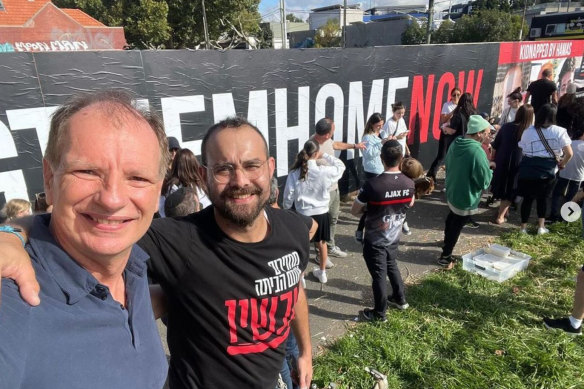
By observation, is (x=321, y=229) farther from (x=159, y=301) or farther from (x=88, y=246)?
(x=88, y=246)

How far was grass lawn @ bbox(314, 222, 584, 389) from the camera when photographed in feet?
9.37

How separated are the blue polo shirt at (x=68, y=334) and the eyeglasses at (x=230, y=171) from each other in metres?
0.63

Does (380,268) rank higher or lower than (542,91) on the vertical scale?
lower

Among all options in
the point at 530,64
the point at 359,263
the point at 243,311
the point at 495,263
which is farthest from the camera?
the point at 530,64

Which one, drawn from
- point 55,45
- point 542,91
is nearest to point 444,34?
point 55,45

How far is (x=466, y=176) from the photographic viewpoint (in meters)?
4.33

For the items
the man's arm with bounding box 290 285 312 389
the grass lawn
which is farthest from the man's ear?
the grass lawn

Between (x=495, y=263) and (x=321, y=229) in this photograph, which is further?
(x=495, y=263)

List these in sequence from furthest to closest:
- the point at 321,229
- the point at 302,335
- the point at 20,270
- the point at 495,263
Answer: the point at 495,263, the point at 321,229, the point at 302,335, the point at 20,270

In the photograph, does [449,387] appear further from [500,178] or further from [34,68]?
[34,68]

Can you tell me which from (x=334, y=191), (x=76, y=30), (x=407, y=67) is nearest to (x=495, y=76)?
(x=407, y=67)

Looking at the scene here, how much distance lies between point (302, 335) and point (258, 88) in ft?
12.9

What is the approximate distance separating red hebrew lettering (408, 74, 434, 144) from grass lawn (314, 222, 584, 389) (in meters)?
3.99

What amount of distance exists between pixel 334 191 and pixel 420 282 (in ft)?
4.93
